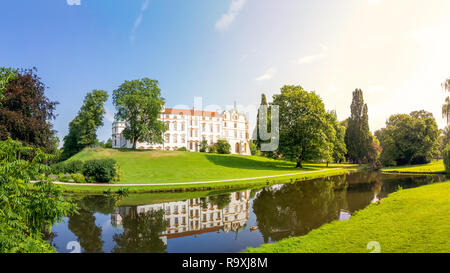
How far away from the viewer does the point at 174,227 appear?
10.0 metres

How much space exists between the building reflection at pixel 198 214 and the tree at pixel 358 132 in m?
49.6

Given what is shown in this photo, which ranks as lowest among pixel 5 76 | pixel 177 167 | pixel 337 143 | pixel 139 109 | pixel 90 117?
pixel 177 167

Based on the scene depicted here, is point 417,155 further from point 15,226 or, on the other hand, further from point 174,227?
point 15,226

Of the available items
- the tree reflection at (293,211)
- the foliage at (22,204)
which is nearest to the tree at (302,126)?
the tree reflection at (293,211)

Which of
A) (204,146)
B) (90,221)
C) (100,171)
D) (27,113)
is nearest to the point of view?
(90,221)

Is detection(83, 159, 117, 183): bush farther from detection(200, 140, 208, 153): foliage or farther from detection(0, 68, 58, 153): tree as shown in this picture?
detection(200, 140, 208, 153): foliage

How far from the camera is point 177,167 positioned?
107ft

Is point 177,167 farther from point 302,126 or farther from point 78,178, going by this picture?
point 302,126

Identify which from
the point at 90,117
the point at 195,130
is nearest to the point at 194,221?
the point at 90,117

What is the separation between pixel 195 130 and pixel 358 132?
4294cm

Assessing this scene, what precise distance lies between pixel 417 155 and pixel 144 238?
2220 inches

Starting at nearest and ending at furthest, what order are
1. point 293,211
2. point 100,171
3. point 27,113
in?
1. point 293,211
2. point 27,113
3. point 100,171

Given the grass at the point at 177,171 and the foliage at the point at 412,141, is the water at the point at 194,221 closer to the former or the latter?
the grass at the point at 177,171

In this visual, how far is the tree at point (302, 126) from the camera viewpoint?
38188 mm
